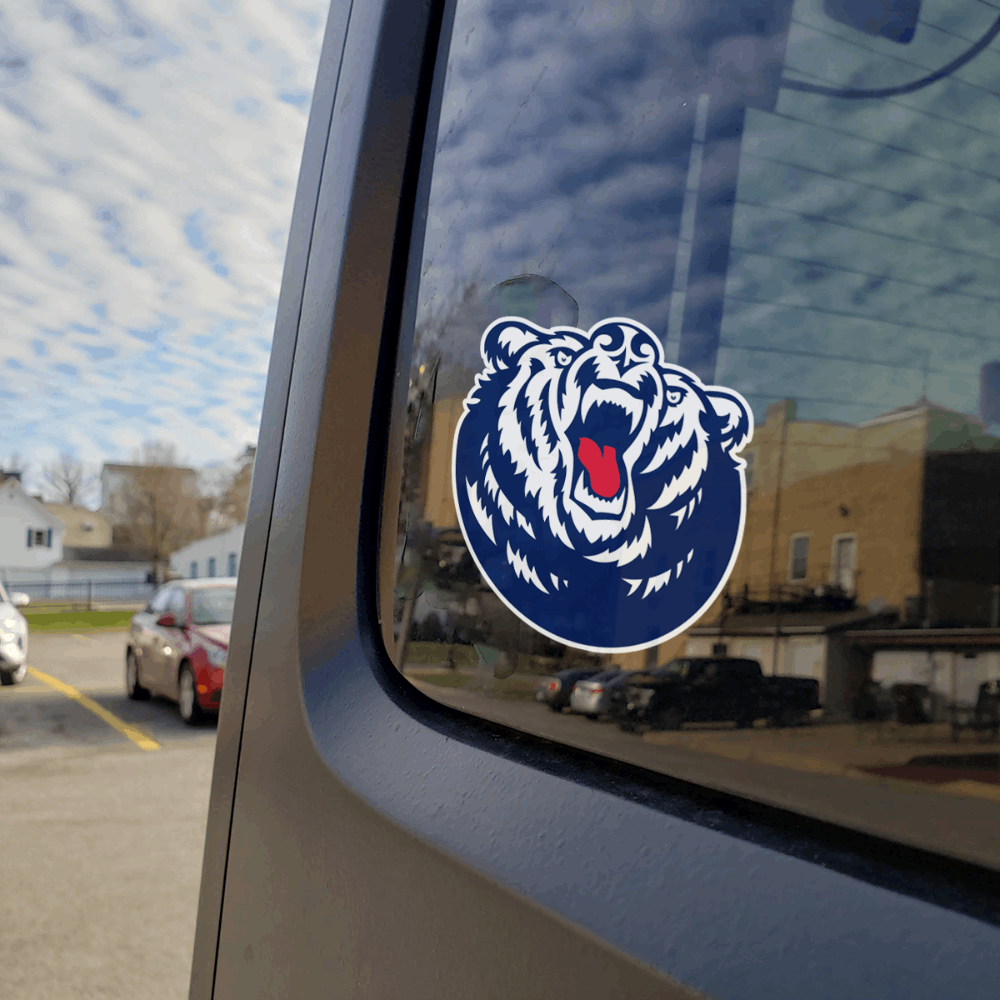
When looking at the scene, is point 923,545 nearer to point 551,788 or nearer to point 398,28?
point 551,788

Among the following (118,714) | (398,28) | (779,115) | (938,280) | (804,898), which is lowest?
(118,714)

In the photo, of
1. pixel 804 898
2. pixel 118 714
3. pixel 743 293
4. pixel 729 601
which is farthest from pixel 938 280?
pixel 118 714

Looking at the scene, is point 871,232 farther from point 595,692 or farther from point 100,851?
point 100,851

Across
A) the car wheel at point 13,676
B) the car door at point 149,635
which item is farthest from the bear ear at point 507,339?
the car wheel at point 13,676

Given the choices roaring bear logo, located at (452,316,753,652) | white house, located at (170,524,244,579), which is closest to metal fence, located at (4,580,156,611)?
white house, located at (170,524,244,579)

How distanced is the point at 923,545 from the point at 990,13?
38 centimetres

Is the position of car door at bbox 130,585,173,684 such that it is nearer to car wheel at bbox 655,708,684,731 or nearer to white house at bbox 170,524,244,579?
car wheel at bbox 655,708,684,731

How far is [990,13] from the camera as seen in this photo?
0.66m

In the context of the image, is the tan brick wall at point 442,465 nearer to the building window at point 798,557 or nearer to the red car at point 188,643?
the building window at point 798,557

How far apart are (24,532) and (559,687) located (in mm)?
59107

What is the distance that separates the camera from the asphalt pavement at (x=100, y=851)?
352 cm

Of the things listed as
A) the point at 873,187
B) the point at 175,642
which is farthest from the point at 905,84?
the point at 175,642

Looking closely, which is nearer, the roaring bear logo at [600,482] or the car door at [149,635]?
the roaring bear logo at [600,482]

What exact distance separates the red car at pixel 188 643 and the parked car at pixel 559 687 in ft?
25.1
